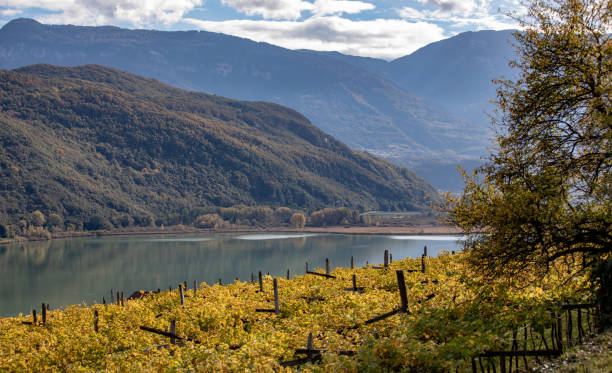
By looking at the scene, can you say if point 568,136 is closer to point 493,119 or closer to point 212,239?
point 493,119

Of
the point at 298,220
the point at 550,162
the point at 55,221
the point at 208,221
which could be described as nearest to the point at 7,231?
the point at 55,221

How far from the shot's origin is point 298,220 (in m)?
191

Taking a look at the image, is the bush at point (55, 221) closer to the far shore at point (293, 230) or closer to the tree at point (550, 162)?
the far shore at point (293, 230)

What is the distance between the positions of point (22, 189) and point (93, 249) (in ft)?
198

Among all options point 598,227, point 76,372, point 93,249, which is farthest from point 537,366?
point 93,249

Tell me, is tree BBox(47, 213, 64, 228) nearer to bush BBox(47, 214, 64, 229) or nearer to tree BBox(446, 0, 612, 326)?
bush BBox(47, 214, 64, 229)

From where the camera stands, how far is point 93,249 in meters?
134

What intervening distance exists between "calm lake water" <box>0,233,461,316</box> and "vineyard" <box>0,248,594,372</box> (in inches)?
1470

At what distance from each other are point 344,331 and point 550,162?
7123mm

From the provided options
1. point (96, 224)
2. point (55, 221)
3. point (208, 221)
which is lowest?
point (208, 221)

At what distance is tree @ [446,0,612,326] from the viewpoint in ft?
45.6

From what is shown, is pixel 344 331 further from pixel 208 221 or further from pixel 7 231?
pixel 208 221

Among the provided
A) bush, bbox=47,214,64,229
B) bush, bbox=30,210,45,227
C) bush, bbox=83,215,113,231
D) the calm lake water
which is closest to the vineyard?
the calm lake water

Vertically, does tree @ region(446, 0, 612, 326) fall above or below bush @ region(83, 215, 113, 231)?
above
